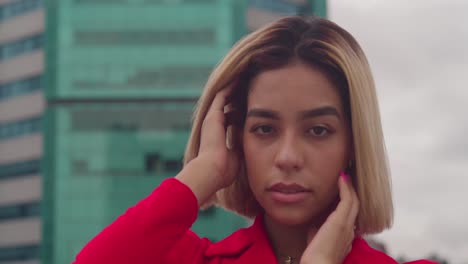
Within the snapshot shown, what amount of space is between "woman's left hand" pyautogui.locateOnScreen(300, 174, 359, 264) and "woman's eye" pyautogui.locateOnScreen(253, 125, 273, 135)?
9.4 inches

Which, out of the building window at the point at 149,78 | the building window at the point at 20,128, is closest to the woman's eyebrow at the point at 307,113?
the building window at the point at 149,78

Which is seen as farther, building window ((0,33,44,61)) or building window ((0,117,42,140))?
building window ((0,33,44,61))

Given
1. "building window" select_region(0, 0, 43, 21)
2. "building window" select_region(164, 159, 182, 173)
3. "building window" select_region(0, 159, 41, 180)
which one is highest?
"building window" select_region(0, 0, 43, 21)

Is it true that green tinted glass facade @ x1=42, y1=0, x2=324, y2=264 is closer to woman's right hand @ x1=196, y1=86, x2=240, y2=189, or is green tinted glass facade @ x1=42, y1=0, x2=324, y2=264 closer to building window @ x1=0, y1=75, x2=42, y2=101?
building window @ x1=0, y1=75, x2=42, y2=101

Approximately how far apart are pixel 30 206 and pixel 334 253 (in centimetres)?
4147

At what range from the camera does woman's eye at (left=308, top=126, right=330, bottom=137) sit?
7.07ft

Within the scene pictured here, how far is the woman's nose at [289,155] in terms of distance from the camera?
6.89ft

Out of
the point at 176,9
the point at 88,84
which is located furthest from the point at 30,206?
the point at 176,9

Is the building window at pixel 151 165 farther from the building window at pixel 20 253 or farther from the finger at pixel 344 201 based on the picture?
the finger at pixel 344 201

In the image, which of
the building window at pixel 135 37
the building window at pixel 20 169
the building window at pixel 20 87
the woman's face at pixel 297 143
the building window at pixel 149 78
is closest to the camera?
the woman's face at pixel 297 143

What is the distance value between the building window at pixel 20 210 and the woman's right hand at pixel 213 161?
40869mm

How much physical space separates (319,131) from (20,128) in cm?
4236

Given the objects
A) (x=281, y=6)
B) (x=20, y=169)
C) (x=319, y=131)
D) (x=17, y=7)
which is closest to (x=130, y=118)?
(x=20, y=169)

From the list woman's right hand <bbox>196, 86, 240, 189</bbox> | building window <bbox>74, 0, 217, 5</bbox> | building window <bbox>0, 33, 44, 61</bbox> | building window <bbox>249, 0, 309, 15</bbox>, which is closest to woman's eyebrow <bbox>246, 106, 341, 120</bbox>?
woman's right hand <bbox>196, 86, 240, 189</bbox>
